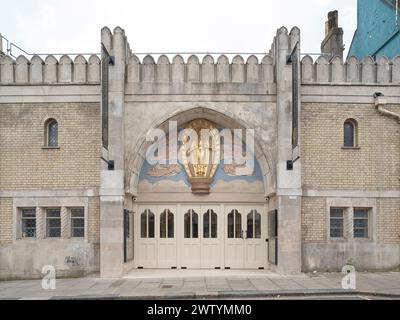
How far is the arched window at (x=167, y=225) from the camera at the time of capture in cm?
1820

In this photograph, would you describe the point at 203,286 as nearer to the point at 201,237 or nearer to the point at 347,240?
the point at 201,237

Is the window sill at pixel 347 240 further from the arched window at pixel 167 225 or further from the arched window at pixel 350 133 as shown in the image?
the arched window at pixel 167 225

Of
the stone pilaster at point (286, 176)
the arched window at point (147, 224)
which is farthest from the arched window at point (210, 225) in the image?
the stone pilaster at point (286, 176)

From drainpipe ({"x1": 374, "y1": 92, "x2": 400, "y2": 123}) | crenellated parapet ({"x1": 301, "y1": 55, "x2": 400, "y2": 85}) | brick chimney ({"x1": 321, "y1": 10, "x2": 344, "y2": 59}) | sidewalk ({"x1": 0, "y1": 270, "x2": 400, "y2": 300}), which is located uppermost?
brick chimney ({"x1": 321, "y1": 10, "x2": 344, "y2": 59})

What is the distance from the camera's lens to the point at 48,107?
16797 mm

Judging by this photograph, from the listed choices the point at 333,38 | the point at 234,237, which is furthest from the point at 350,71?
the point at 234,237

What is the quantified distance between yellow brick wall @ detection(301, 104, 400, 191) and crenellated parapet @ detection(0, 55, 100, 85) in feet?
23.4

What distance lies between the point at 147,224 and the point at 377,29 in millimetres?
12602

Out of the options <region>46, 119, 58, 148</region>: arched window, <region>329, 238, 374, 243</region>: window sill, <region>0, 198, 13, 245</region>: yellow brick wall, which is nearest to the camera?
<region>0, 198, 13, 245</region>: yellow brick wall

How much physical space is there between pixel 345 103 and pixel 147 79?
6538 millimetres

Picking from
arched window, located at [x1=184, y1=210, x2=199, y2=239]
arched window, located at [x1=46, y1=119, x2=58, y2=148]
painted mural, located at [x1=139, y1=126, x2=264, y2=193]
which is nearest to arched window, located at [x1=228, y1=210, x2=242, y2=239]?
painted mural, located at [x1=139, y1=126, x2=264, y2=193]

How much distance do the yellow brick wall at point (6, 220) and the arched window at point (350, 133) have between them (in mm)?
11178

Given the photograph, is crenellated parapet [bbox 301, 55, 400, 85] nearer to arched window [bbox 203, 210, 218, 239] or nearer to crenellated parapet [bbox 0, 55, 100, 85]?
arched window [bbox 203, 210, 218, 239]

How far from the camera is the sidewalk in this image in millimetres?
13047
